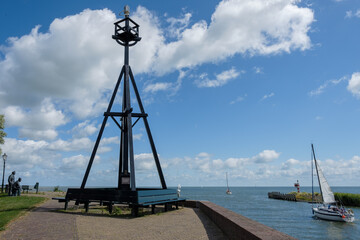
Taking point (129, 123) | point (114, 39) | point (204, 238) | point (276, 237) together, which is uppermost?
point (114, 39)

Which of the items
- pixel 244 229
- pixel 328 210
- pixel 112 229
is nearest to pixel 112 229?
pixel 112 229

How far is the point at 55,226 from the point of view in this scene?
8.56 metres

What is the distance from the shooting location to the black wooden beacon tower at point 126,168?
11.5m

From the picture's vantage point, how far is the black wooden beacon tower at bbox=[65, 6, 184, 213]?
1151 centimetres

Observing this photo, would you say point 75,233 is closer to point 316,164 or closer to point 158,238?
point 158,238

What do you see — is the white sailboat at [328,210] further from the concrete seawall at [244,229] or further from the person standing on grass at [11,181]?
the person standing on grass at [11,181]

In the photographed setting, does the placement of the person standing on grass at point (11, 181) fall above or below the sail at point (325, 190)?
above

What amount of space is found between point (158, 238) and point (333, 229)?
29.4m

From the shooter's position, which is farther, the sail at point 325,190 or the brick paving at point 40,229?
the sail at point 325,190

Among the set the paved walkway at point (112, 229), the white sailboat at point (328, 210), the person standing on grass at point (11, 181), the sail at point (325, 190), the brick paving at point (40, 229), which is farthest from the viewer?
the sail at point (325, 190)

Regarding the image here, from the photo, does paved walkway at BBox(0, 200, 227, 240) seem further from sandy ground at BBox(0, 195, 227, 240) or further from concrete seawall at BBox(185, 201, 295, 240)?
concrete seawall at BBox(185, 201, 295, 240)

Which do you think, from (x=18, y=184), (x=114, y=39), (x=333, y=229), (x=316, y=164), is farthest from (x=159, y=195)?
(x=316, y=164)

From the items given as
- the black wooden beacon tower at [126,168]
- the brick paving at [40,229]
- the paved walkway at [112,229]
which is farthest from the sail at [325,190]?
the brick paving at [40,229]

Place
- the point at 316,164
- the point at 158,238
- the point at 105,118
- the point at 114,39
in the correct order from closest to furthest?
the point at 158,238
the point at 105,118
the point at 114,39
the point at 316,164
